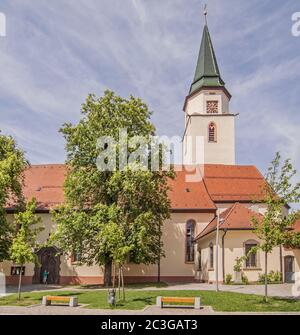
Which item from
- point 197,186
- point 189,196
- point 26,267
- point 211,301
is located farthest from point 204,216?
point 211,301

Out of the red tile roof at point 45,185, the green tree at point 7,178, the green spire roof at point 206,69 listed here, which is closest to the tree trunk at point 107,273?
the green tree at point 7,178

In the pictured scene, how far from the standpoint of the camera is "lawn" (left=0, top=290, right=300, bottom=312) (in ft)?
55.4

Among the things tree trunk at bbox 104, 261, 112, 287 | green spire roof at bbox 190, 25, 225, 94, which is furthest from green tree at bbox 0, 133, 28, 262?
green spire roof at bbox 190, 25, 225, 94

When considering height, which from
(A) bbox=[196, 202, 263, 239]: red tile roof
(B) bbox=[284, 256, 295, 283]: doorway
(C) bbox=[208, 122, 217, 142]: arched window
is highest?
(C) bbox=[208, 122, 217, 142]: arched window

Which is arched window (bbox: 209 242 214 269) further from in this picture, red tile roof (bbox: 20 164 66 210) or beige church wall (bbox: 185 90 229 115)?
beige church wall (bbox: 185 90 229 115)

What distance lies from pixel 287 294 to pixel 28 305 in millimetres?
13483

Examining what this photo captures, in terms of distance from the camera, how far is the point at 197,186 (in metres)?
37.6

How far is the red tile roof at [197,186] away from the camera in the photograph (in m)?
35.1

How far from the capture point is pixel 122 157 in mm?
27859

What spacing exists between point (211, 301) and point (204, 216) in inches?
629

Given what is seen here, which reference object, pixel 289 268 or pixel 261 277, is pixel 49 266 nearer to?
pixel 261 277

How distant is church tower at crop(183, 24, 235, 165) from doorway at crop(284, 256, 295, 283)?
15.5 metres

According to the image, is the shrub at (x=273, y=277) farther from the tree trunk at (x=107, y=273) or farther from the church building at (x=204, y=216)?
the tree trunk at (x=107, y=273)
